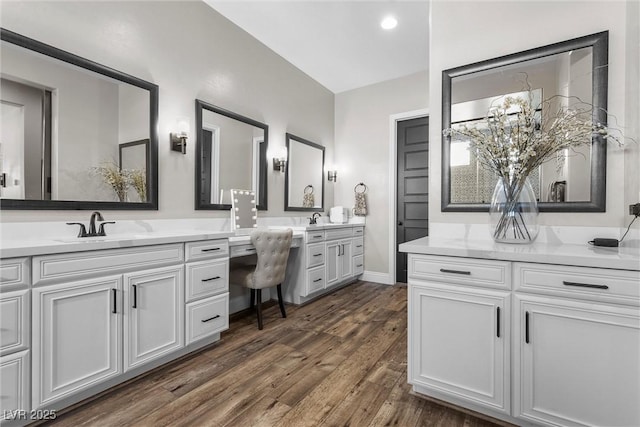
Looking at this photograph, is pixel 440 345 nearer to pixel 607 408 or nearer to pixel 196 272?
Answer: pixel 607 408

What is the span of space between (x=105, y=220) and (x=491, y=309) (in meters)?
2.50

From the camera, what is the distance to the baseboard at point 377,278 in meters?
4.39

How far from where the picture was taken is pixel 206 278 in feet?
7.36

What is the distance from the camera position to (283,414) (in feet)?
5.16

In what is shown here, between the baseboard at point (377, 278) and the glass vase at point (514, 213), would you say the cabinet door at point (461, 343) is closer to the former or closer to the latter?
the glass vase at point (514, 213)

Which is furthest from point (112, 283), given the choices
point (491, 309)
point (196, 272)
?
point (491, 309)

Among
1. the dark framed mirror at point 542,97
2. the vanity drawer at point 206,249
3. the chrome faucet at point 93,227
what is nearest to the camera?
the dark framed mirror at point 542,97

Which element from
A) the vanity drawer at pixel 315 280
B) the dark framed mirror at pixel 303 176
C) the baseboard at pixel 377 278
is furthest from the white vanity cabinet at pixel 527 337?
the baseboard at pixel 377 278

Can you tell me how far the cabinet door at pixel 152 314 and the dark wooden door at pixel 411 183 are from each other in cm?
314

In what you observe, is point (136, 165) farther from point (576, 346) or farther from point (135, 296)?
point (576, 346)

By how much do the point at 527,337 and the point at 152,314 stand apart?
210cm

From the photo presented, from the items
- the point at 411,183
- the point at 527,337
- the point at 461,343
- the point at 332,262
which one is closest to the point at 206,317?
the point at 461,343

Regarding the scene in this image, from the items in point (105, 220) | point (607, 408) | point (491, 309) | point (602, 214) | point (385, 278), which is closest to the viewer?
point (607, 408)

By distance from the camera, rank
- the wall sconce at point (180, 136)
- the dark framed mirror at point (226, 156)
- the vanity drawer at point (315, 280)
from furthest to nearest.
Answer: the vanity drawer at point (315, 280), the dark framed mirror at point (226, 156), the wall sconce at point (180, 136)
